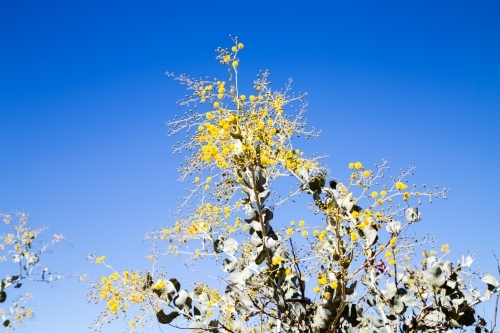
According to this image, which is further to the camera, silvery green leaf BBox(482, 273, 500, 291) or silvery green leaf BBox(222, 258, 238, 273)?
silvery green leaf BBox(222, 258, 238, 273)

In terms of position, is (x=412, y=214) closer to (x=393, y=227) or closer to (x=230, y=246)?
(x=393, y=227)

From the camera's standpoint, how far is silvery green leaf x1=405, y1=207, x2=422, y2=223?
10.2ft

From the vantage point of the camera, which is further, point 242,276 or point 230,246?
point 230,246

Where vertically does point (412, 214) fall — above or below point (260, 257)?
above

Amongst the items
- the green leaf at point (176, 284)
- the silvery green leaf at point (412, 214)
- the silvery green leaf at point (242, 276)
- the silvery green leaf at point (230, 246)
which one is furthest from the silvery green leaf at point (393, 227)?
the green leaf at point (176, 284)

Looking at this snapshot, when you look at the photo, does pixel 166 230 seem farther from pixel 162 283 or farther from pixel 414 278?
pixel 414 278

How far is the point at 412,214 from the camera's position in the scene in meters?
3.11

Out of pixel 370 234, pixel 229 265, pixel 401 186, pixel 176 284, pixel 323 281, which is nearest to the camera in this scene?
pixel 323 281

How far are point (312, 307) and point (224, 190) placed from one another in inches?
45.6

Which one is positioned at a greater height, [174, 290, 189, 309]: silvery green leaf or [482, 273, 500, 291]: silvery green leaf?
[482, 273, 500, 291]: silvery green leaf

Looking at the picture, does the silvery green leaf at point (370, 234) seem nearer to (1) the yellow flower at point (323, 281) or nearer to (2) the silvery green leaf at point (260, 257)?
(1) the yellow flower at point (323, 281)

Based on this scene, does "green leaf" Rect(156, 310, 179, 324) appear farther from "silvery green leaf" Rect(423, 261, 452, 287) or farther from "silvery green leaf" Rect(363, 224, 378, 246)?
"silvery green leaf" Rect(423, 261, 452, 287)

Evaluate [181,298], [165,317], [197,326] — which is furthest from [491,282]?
[165,317]

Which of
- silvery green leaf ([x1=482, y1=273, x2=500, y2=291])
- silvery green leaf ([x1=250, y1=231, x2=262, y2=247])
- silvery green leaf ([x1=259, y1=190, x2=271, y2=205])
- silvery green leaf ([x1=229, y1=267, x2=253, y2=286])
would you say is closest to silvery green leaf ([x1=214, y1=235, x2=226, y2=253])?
silvery green leaf ([x1=229, y1=267, x2=253, y2=286])
